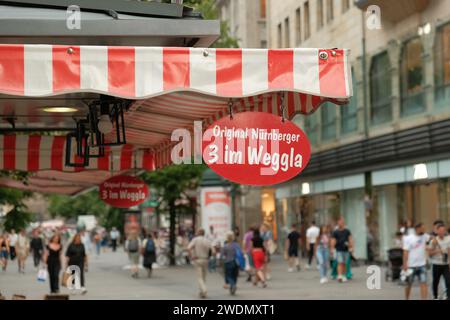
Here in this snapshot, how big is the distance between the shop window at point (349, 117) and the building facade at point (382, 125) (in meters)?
0.04

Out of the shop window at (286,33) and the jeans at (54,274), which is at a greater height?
the shop window at (286,33)

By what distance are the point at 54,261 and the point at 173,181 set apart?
17872mm

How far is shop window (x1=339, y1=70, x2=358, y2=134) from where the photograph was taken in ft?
133

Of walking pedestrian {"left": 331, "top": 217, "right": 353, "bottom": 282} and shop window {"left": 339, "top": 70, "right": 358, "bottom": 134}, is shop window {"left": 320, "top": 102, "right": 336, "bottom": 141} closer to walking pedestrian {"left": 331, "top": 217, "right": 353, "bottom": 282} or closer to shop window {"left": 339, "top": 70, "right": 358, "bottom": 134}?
shop window {"left": 339, "top": 70, "right": 358, "bottom": 134}

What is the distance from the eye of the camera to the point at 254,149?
5.51m

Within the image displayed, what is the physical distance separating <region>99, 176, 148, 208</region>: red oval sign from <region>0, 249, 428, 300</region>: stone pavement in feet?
29.0

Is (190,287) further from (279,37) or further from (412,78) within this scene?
(279,37)

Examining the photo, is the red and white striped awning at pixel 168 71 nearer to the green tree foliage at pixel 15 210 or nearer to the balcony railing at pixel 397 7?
the green tree foliage at pixel 15 210

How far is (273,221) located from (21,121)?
47.8 meters

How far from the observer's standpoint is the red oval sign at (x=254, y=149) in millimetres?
5479

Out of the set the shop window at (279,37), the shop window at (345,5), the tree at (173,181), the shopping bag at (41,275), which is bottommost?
the shopping bag at (41,275)

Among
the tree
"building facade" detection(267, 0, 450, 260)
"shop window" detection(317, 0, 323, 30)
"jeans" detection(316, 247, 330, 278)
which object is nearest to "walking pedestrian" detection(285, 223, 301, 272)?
"building facade" detection(267, 0, 450, 260)

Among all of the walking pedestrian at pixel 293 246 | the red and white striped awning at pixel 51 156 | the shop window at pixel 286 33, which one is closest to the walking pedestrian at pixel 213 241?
the walking pedestrian at pixel 293 246

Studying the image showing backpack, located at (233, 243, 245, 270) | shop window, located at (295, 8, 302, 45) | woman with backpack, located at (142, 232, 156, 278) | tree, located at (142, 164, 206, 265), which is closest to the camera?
backpack, located at (233, 243, 245, 270)
